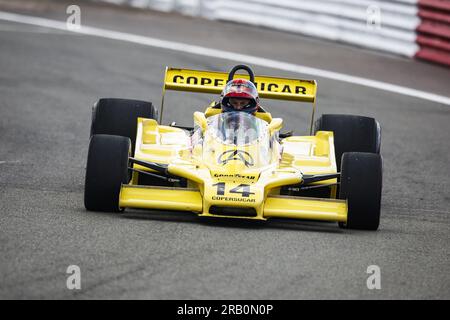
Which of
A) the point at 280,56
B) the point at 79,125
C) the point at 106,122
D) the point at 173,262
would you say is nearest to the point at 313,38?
the point at 280,56

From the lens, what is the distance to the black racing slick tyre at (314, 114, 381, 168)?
12.3m

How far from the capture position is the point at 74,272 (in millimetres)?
8195

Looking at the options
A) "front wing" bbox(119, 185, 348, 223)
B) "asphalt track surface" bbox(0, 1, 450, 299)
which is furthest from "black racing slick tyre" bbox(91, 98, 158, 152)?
"front wing" bbox(119, 185, 348, 223)

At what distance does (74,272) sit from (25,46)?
14.7m

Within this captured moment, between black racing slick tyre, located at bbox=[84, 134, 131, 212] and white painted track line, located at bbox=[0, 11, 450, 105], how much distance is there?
10068mm

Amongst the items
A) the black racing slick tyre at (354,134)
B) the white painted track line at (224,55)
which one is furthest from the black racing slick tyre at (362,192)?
the white painted track line at (224,55)

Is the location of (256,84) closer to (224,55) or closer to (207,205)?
(207,205)

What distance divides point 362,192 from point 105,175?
7.80 feet

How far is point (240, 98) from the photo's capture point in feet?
37.7

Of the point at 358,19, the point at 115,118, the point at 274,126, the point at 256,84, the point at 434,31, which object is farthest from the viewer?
the point at 358,19

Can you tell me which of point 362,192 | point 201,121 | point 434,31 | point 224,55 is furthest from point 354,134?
point 224,55

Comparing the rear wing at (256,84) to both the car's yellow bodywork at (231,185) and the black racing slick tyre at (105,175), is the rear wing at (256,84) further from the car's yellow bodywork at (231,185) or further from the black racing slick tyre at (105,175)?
the black racing slick tyre at (105,175)

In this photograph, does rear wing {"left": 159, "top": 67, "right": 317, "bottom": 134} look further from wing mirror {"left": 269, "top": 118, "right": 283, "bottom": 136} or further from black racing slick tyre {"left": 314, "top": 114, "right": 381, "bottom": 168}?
wing mirror {"left": 269, "top": 118, "right": 283, "bottom": 136}

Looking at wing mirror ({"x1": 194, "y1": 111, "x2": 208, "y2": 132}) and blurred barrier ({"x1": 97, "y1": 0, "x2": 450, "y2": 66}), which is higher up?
blurred barrier ({"x1": 97, "y1": 0, "x2": 450, "y2": 66})
